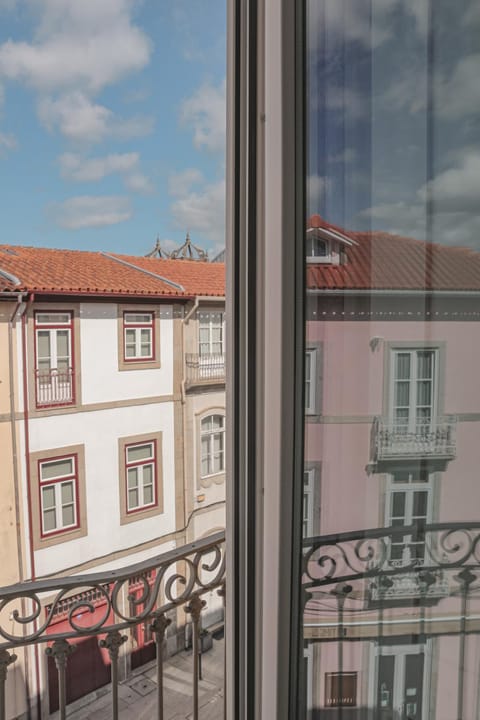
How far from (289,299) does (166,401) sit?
13.1ft

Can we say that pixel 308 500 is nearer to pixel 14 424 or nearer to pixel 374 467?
pixel 374 467

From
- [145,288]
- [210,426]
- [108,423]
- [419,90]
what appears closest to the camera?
[419,90]

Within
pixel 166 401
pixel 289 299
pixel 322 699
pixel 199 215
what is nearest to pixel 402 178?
pixel 289 299

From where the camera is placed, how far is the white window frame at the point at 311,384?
537 mm

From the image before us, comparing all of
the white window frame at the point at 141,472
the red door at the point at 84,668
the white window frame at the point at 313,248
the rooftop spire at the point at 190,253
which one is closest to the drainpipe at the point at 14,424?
the red door at the point at 84,668

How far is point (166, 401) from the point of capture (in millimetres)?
4465

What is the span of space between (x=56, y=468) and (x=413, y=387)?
4.12 meters

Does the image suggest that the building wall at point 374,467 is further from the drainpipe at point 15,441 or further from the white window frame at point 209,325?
the white window frame at point 209,325

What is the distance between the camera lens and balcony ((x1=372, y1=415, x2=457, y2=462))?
0.42 metres

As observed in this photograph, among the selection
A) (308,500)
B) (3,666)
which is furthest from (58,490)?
(308,500)

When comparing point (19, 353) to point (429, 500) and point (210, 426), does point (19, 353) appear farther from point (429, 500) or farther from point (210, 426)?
point (429, 500)

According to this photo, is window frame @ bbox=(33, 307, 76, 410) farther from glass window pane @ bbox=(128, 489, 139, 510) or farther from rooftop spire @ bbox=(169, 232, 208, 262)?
rooftop spire @ bbox=(169, 232, 208, 262)

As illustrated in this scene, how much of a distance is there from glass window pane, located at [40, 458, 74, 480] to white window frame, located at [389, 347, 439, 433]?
4006 millimetres

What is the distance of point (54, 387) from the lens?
4070 mm
